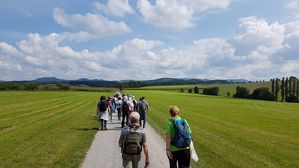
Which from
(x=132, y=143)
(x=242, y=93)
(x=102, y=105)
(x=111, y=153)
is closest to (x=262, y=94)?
(x=242, y=93)

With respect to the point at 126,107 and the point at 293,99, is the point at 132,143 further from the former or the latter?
the point at 293,99

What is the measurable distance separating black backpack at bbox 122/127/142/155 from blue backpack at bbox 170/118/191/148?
0.94m

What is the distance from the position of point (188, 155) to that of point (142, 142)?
1.24m

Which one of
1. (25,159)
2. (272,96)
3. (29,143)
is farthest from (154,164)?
(272,96)

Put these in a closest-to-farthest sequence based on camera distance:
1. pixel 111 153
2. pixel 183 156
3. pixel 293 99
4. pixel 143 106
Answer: pixel 183 156, pixel 111 153, pixel 143 106, pixel 293 99

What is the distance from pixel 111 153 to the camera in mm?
12992

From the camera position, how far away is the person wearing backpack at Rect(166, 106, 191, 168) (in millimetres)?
7977

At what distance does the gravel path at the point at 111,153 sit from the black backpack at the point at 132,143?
11.4ft

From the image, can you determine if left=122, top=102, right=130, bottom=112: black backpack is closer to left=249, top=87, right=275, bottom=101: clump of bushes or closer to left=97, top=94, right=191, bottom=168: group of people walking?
left=97, top=94, right=191, bottom=168: group of people walking

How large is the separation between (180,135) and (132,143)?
1.18 meters

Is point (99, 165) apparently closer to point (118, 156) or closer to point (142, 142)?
point (118, 156)

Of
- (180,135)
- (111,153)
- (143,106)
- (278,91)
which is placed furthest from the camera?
(278,91)

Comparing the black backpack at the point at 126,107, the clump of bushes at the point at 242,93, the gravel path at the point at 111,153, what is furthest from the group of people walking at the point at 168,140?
the clump of bushes at the point at 242,93

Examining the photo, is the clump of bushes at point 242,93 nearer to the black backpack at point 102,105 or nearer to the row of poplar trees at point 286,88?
the row of poplar trees at point 286,88
